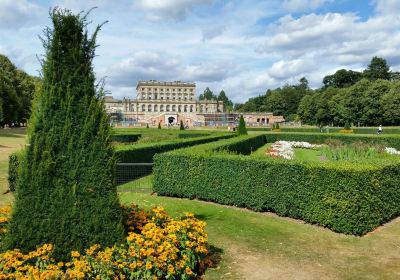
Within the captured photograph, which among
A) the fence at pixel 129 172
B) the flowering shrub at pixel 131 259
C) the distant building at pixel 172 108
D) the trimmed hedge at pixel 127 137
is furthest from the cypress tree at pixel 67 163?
the distant building at pixel 172 108

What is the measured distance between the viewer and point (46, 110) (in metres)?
5.09

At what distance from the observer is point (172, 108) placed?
129 metres

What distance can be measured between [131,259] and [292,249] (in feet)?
11.6

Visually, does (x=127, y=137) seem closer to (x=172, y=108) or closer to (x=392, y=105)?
(x=392, y=105)

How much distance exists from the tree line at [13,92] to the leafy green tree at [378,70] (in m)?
67.7

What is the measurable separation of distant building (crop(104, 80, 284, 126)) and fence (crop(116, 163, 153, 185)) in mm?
83730

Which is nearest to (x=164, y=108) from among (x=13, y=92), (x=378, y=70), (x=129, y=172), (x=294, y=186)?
(x=378, y=70)

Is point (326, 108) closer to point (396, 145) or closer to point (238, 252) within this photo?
point (396, 145)

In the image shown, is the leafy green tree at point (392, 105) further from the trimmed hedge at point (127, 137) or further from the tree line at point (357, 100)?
the trimmed hedge at point (127, 137)

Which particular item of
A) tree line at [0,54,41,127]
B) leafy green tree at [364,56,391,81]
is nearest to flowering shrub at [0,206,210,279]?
tree line at [0,54,41,127]

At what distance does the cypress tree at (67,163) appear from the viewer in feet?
16.3

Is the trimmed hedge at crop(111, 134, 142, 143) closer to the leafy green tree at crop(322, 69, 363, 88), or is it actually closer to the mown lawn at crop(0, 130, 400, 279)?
the mown lawn at crop(0, 130, 400, 279)

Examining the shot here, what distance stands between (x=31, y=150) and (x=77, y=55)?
1382 mm

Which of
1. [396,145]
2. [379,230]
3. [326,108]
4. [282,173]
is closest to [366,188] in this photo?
→ [379,230]
